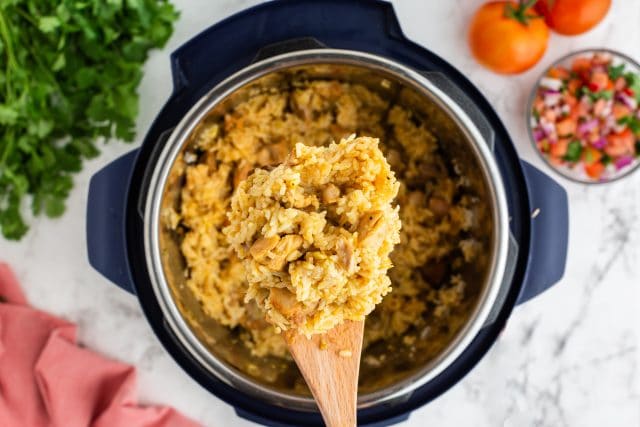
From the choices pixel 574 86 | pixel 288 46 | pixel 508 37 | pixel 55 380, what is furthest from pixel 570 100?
pixel 55 380

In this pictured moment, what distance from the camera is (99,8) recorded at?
167 centimetres

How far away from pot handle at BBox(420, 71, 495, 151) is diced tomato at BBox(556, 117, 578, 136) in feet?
1.05

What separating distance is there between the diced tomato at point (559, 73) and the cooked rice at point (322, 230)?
779 millimetres

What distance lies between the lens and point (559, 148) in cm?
174

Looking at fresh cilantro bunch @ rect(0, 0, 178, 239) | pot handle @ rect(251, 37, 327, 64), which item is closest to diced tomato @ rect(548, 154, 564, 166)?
pot handle @ rect(251, 37, 327, 64)

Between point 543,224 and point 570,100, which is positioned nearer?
point 543,224

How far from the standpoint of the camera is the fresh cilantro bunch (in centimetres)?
169

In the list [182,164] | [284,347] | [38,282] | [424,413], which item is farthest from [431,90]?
[38,282]

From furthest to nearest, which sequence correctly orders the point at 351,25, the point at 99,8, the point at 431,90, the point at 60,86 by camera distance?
the point at 60,86 < the point at 99,8 < the point at 351,25 < the point at 431,90

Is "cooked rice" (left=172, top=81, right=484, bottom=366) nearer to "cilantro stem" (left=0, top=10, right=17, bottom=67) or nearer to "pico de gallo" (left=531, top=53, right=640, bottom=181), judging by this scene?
"pico de gallo" (left=531, top=53, right=640, bottom=181)

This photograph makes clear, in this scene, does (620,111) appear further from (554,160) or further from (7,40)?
(7,40)

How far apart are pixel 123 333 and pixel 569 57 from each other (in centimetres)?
131

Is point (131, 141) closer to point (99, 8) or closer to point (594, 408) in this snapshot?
point (99, 8)

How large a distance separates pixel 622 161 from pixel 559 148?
0.52 feet
